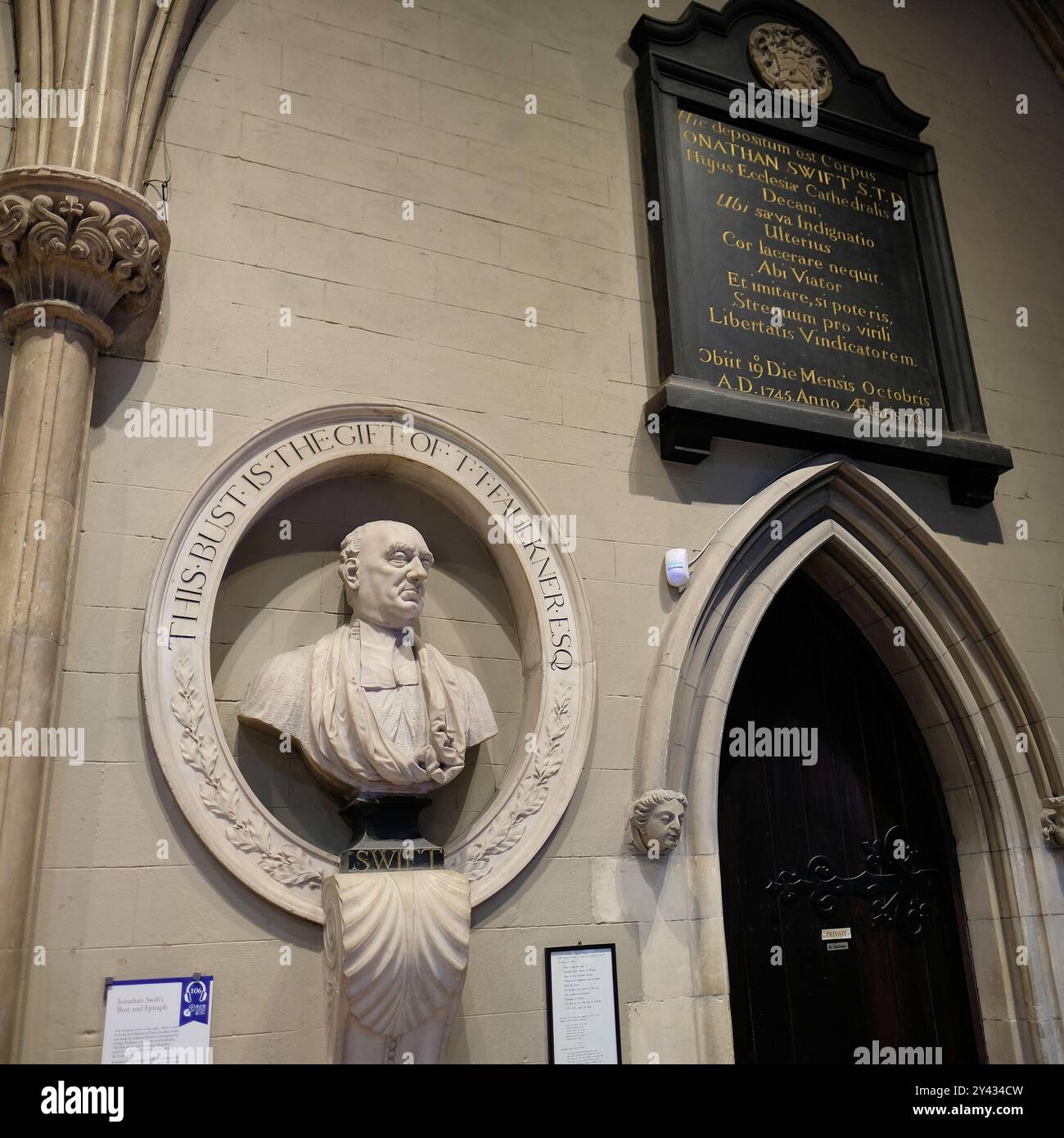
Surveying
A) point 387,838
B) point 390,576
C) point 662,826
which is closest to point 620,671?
point 662,826

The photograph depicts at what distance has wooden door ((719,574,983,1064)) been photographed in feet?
12.3

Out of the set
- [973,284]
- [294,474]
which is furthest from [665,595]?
[973,284]

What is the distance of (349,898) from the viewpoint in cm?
278

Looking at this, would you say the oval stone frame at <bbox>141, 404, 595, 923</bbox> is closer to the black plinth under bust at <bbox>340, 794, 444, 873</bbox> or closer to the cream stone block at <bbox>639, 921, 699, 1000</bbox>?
the black plinth under bust at <bbox>340, 794, 444, 873</bbox>

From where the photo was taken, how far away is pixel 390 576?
10.5ft

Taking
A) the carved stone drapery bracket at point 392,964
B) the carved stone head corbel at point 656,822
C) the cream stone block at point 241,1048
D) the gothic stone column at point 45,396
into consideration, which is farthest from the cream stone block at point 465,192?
the cream stone block at point 241,1048

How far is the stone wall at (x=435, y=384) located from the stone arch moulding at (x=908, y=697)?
126 millimetres

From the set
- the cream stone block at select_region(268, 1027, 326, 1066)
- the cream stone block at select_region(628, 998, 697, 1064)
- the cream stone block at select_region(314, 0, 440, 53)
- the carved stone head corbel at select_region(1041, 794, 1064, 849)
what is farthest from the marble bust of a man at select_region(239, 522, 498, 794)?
the carved stone head corbel at select_region(1041, 794, 1064, 849)

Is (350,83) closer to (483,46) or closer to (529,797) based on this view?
(483,46)

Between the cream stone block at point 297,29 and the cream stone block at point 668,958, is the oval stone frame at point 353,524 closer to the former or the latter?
the cream stone block at point 668,958

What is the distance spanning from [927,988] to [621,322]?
2.80 m

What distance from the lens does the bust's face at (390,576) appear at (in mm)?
3189

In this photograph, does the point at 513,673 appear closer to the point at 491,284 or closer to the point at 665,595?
the point at 665,595
